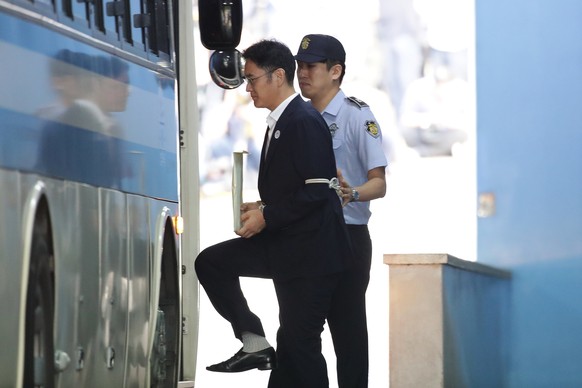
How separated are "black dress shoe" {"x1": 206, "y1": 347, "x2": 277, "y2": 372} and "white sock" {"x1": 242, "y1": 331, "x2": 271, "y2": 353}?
23mm

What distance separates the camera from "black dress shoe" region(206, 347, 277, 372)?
6859mm

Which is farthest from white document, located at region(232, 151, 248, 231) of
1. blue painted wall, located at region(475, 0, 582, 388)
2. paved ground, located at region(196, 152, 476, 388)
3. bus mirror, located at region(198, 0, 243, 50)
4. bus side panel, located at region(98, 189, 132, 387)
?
paved ground, located at region(196, 152, 476, 388)

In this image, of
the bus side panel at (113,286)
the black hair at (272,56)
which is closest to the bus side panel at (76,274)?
the bus side panel at (113,286)

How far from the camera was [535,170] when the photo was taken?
11.8 metres

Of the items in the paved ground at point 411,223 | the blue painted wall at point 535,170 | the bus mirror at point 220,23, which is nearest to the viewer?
the bus mirror at point 220,23

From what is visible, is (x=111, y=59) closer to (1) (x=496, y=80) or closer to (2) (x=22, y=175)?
(2) (x=22, y=175)

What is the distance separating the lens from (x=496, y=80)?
39.6ft

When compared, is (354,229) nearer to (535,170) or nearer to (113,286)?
(113,286)

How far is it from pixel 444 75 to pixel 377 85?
0.84 m

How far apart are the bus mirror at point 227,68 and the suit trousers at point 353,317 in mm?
1275

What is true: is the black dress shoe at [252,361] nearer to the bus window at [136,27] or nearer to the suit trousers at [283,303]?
the suit trousers at [283,303]

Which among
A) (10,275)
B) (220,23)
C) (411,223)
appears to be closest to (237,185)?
(220,23)

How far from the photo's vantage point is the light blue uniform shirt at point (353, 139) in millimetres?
7461

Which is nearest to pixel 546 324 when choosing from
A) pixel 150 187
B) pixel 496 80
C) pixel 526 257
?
pixel 526 257
